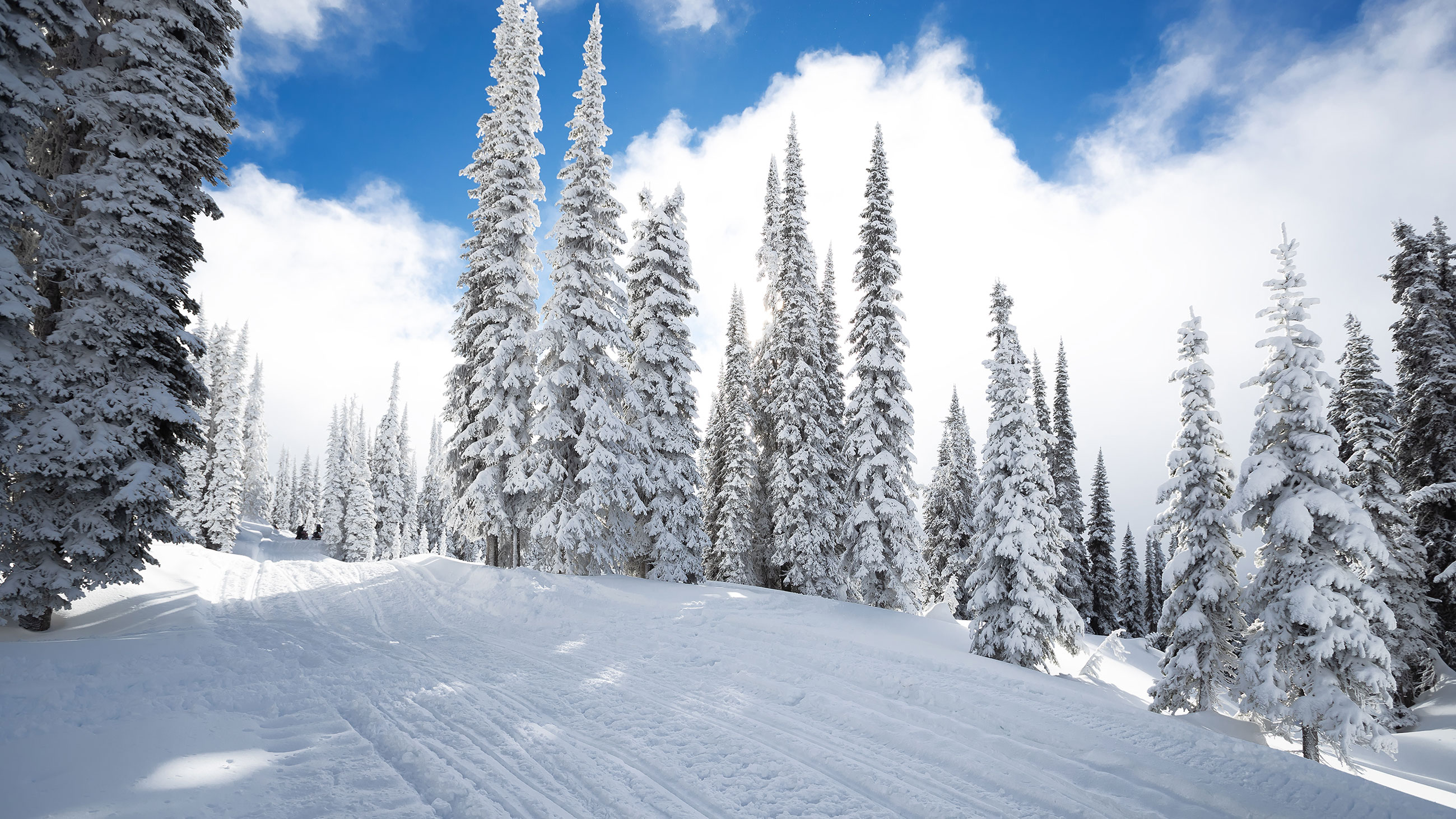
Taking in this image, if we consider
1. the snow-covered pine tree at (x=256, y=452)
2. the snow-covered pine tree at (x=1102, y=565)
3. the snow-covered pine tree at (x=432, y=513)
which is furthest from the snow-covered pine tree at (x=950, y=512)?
the snow-covered pine tree at (x=256, y=452)

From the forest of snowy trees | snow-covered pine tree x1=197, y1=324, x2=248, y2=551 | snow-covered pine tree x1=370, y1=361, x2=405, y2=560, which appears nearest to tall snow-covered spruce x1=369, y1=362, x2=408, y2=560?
snow-covered pine tree x1=370, y1=361, x2=405, y2=560

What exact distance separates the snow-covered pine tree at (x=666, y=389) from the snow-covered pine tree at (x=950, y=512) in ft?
65.9

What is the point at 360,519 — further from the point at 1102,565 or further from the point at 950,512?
the point at 1102,565

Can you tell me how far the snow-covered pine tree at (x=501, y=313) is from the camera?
793 inches

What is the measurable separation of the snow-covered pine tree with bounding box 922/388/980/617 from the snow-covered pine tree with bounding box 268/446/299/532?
108 meters

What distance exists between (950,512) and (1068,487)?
24.1 feet

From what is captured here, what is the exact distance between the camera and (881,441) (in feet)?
68.5

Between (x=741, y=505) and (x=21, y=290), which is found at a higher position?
(x=21, y=290)

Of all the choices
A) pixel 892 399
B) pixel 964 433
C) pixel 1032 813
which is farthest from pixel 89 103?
pixel 964 433

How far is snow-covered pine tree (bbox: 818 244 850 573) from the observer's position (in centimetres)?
2417

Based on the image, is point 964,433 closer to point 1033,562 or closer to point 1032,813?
point 1033,562

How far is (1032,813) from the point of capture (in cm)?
541

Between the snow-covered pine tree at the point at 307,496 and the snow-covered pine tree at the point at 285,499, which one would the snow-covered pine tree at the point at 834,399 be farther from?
the snow-covered pine tree at the point at 285,499

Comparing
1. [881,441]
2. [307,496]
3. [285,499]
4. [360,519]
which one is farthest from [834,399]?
[285,499]
